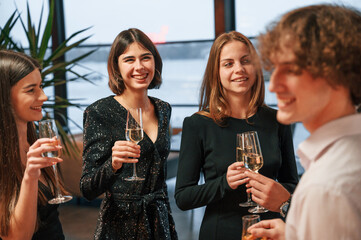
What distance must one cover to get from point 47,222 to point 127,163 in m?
0.48

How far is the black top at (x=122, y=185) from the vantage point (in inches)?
84.3

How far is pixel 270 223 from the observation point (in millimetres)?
1247

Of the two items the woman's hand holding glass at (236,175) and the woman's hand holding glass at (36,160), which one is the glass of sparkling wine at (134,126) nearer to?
the woman's hand holding glass at (36,160)

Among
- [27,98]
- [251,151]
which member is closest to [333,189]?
[251,151]

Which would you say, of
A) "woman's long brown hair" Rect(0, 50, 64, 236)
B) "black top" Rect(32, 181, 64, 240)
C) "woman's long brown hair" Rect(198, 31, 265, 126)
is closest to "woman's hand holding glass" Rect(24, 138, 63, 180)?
"woman's long brown hair" Rect(0, 50, 64, 236)

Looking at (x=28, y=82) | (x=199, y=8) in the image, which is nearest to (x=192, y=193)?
(x=28, y=82)

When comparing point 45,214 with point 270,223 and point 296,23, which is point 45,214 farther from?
point 296,23

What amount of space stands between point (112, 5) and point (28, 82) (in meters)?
5.65

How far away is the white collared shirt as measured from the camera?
0.85 metres

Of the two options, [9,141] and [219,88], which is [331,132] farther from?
[9,141]

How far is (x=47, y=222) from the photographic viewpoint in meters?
1.96

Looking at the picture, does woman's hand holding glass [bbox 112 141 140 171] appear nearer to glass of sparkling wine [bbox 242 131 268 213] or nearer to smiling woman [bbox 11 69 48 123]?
smiling woman [bbox 11 69 48 123]

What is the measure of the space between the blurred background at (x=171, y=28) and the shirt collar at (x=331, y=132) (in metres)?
4.86

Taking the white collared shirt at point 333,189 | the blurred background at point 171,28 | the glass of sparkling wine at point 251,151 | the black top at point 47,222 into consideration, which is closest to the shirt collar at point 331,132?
the white collared shirt at point 333,189
